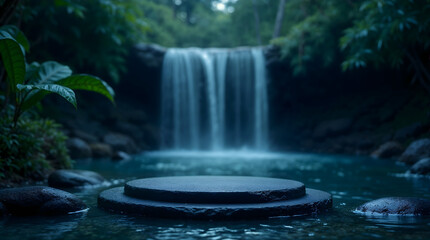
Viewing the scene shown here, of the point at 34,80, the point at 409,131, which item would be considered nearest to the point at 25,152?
the point at 34,80

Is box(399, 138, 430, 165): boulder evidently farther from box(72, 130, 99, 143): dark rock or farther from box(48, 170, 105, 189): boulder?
box(72, 130, 99, 143): dark rock

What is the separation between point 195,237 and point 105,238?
869mm

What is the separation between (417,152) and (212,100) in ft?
42.4

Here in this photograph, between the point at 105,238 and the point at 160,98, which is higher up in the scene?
the point at 160,98

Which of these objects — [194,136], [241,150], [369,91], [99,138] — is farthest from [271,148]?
[99,138]

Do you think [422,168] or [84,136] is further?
[84,136]

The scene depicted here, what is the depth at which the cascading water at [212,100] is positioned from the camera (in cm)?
2361

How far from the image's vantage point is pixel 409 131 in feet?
58.1

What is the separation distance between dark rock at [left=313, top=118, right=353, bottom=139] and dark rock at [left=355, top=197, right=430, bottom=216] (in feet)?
53.1

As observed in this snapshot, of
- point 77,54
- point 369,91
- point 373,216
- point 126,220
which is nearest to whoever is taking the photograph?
point 126,220

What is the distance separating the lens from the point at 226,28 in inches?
1497

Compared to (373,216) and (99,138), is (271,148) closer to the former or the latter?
(99,138)

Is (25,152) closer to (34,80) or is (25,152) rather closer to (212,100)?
(34,80)

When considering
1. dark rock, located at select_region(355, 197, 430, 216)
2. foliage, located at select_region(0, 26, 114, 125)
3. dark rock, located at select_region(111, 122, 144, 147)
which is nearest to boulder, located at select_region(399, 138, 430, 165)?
dark rock, located at select_region(355, 197, 430, 216)
